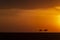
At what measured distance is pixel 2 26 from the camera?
1762mm

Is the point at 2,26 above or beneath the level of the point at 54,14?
beneath

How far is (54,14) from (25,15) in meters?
0.52

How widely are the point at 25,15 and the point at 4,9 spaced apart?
0.37 meters

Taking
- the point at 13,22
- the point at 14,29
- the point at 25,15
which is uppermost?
the point at 25,15
